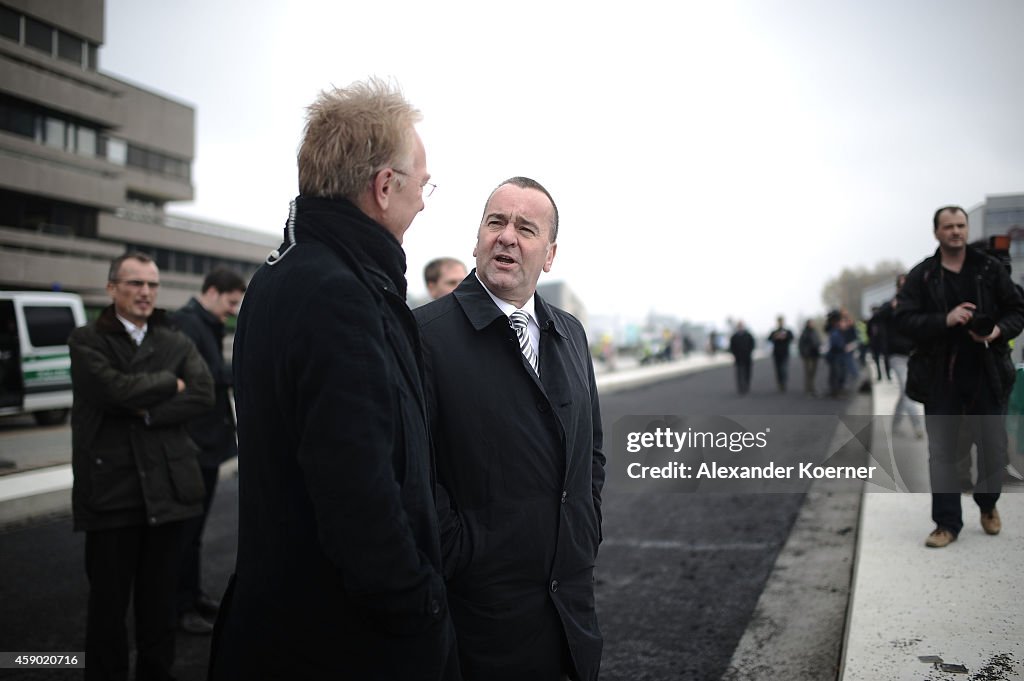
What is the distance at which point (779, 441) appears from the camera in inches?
196

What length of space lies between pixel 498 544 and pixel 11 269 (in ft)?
96.3

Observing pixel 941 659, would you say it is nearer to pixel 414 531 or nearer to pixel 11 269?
pixel 414 531

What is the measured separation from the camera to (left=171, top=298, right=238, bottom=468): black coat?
4551mm

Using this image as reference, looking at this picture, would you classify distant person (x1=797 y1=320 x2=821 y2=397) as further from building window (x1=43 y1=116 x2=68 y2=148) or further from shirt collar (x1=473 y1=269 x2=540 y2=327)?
building window (x1=43 y1=116 x2=68 y2=148)

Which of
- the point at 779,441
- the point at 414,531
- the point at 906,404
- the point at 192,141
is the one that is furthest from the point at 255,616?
the point at 192,141

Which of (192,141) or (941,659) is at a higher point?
(192,141)

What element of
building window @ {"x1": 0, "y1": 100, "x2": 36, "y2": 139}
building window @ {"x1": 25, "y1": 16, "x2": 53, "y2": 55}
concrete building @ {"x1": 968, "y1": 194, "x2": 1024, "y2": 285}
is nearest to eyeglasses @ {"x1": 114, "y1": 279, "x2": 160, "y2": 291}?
building window @ {"x1": 25, "y1": 16, "x2": 53, "y2": 55}

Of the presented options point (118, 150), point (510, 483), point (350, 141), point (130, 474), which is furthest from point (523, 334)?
point (118, 150)

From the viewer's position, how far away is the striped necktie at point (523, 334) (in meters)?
2.54

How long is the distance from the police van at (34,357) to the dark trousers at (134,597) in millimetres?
11994

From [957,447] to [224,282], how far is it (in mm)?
4571

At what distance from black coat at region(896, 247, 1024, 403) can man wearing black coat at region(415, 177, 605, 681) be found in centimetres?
272

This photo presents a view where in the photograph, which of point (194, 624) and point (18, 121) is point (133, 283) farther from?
point (18, 121)

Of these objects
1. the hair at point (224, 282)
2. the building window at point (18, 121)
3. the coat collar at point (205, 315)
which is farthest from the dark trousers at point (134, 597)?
the building window at point (18, 121)
